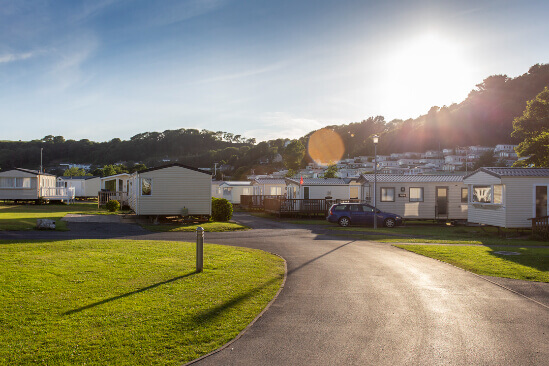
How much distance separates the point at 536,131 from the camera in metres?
31.0

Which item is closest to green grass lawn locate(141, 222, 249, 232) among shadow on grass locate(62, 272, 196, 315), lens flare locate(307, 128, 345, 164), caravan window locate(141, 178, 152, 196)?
caravan window locate(141, 178, 152, 196)

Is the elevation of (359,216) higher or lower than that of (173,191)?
lower

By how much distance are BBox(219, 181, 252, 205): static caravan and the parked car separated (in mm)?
19876

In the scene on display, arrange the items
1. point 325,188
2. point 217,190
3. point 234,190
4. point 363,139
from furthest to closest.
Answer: point 363,139
point 217,190
point 234,190
point 325,188

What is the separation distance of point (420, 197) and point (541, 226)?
9315 mm

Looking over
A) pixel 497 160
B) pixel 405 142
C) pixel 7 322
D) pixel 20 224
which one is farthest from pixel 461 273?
pixel 405 142

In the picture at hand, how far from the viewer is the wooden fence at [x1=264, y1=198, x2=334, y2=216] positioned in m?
30.2

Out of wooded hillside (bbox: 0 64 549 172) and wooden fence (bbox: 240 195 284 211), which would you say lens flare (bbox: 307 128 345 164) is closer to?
wooded hillside (bbox: 0 64 549 172)

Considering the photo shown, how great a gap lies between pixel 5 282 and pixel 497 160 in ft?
320

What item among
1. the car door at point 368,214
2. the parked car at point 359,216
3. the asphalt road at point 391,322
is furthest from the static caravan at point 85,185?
the asphalt road at point 391,322

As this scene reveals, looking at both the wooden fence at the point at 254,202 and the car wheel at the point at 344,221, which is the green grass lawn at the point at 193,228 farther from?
the wooden fence at the point at 254,202

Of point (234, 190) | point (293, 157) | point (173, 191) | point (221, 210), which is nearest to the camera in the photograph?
point (173, 191)

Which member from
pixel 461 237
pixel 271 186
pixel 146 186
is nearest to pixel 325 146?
pixel 271 186

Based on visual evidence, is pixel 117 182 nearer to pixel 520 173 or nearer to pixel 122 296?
pixel 520 173
